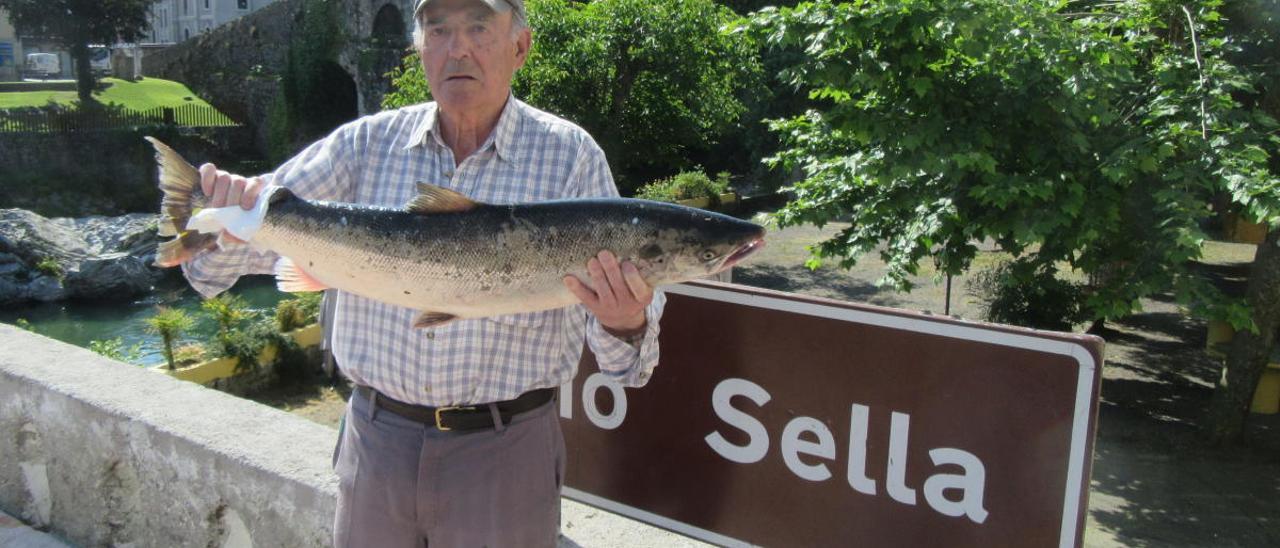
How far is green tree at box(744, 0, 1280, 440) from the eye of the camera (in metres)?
5.85

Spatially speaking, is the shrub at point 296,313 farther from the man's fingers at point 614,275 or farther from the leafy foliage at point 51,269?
the leafy foliage at point 51,269

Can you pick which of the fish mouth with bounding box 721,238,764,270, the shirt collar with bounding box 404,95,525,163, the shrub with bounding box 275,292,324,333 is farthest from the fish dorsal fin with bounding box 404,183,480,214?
the shrub with bounding box 275,292,324,333

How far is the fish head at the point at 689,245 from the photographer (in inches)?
90.9

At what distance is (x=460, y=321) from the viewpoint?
251cm

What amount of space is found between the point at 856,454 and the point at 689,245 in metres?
0.75

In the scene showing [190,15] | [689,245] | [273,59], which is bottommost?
[689,245]

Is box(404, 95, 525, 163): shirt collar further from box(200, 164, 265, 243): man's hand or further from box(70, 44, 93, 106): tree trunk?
box(70, 44, 93, 106): tree trunk

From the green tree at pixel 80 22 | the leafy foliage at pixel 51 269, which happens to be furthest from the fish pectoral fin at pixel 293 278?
the green tree at pixel 80 22

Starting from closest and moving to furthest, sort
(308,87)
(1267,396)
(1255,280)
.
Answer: (1255,280) → (1267,396) → (308,87)

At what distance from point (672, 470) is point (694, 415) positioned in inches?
7.9

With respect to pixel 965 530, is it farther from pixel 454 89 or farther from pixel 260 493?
pixel 260 493

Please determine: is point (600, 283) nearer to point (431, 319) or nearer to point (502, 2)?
point (431, 319)

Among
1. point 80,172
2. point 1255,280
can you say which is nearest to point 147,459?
A: point 1255,280

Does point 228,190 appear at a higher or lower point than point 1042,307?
higher
